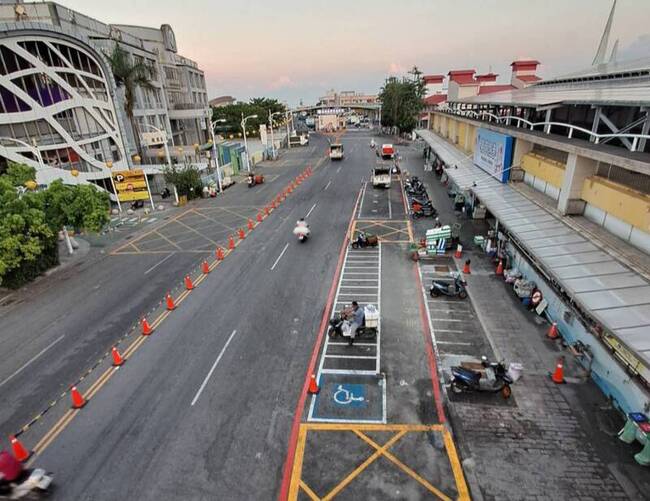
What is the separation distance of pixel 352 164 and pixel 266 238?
106ft

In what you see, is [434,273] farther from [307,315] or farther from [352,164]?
[352,164]

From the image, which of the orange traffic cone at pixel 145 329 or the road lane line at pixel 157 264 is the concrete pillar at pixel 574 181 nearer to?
the orange traffic cone at pixel 145 329

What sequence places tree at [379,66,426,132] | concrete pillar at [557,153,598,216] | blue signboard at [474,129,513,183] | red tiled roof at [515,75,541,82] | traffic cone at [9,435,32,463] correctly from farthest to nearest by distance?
tree at [379,66,426,132], red tiled roof at [515,75,541,82], blue signboard at [474,129,513,183], concrete pillar at [557,153,598,216], traffic cone at [9,435,32,463]

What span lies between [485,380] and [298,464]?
6.19 metres

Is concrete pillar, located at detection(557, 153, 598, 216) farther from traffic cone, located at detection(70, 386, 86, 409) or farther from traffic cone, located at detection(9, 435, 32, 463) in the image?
traffic cone, located at detection(9, 435, 32, 463)

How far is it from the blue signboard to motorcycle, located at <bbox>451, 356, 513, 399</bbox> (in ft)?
48.0

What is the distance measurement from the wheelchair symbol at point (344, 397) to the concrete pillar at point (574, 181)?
12126 millimetres

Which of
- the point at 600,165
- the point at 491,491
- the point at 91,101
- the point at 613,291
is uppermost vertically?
the point at 91,101

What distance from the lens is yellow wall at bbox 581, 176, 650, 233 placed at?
11773mm

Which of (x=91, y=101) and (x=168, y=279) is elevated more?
(x=91, y=101)

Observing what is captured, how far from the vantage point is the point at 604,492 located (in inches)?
331

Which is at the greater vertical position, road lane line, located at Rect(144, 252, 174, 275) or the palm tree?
the palm tree

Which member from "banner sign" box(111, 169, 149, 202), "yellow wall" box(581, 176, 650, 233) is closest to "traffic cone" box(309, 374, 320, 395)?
"yellow wall" box(581, 176, 650, 233)

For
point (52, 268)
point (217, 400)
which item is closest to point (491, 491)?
point (217, 400)
